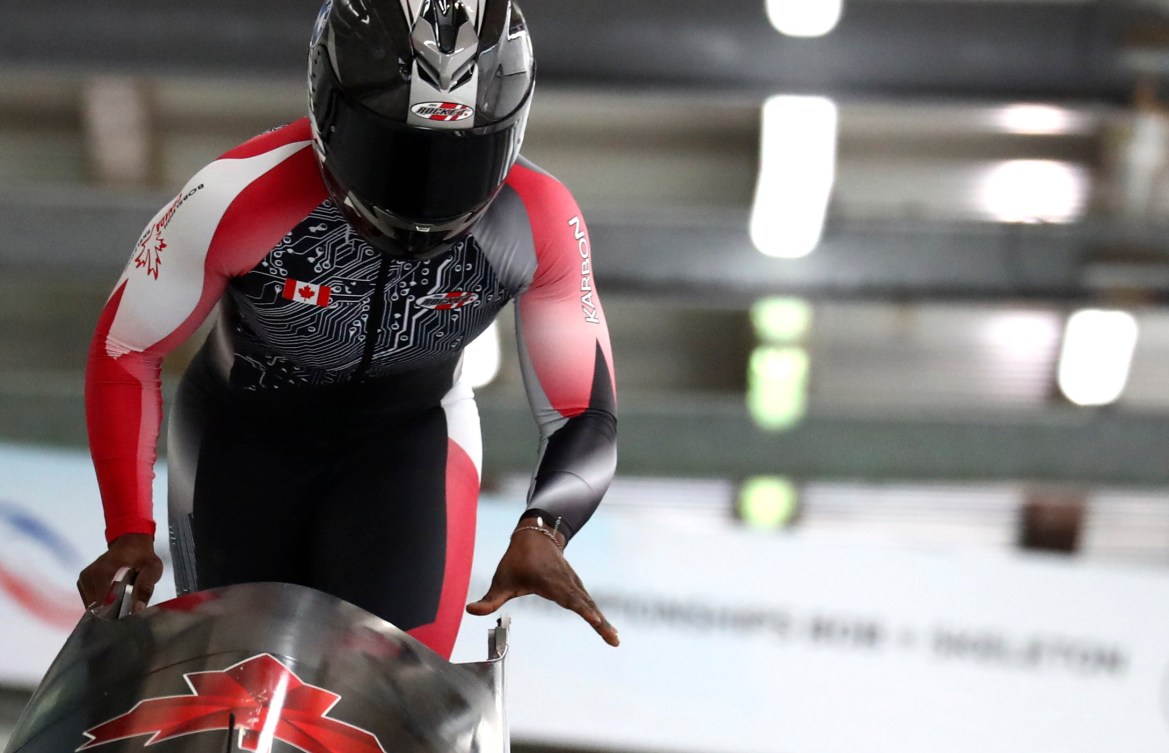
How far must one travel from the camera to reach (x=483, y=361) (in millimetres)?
5789

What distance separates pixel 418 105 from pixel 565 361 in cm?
46

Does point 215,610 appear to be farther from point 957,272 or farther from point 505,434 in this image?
point 957,272

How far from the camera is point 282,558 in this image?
185 centimetres

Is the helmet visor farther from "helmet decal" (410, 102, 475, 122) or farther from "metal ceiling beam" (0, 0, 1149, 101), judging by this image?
"metal ceiling beam" (0, 0, 1149, 101)

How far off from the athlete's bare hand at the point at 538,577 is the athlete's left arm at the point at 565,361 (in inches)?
3.3

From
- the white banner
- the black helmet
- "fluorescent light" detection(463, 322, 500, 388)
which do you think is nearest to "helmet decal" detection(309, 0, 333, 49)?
the black helmet

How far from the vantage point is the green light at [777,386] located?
5.38 meters

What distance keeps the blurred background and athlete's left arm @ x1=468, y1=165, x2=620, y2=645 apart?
140 inches

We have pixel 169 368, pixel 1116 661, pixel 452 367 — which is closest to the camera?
pixel 452 367

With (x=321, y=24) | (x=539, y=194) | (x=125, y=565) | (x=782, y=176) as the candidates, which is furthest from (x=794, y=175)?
(x=125, y=565)

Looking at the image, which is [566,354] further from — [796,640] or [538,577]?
[796,640]

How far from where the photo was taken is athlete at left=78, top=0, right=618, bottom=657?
5.02 feet

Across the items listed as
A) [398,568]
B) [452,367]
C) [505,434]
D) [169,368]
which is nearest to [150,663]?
[398,568]

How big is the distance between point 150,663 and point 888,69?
5740 millimetres
